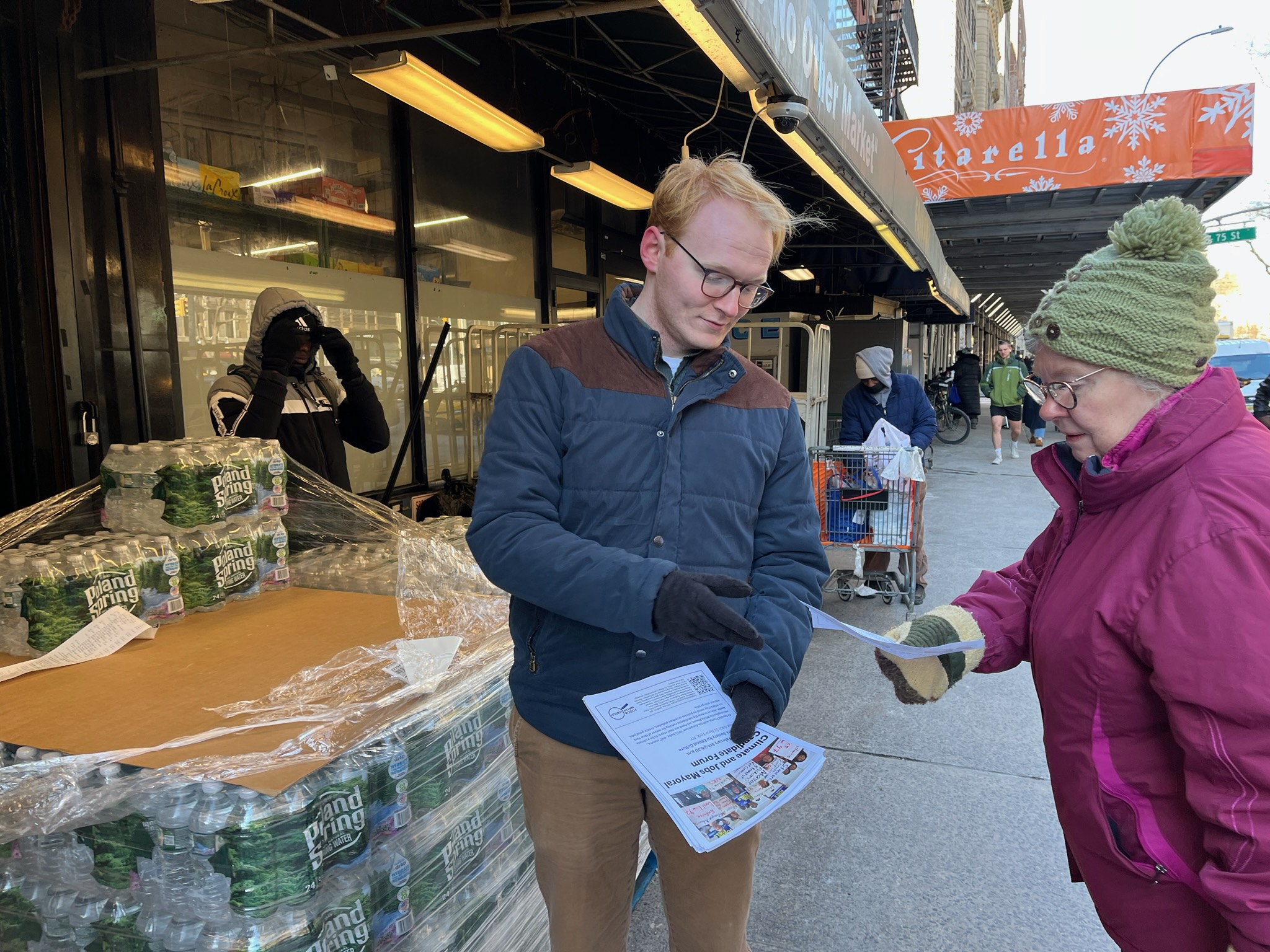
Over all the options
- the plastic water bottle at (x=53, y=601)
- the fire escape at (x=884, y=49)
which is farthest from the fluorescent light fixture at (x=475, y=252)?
the fire escape at (x=884, y=49)

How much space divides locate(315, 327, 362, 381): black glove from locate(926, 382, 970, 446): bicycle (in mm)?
16020

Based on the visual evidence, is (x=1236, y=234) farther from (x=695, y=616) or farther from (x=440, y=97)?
(x=695, y=616)

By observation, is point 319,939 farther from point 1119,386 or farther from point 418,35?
point 418,35

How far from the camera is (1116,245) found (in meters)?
1.45

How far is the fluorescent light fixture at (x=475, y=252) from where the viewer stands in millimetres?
6740

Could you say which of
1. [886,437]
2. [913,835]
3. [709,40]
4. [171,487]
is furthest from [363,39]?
[886,437]

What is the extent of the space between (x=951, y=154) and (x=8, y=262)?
456 inches

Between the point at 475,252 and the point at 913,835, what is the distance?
580cm

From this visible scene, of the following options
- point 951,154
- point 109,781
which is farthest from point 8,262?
point 951,154

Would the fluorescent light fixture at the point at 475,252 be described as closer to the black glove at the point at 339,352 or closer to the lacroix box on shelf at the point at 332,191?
the lacroix box on shelf at the point at 332,191

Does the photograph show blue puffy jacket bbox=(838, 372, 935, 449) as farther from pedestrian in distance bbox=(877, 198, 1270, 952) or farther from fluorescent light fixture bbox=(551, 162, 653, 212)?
pedestrian in distance bbox=(877, 198, 1270, 952)

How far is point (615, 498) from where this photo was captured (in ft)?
5.32

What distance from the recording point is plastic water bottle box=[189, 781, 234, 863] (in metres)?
1.47

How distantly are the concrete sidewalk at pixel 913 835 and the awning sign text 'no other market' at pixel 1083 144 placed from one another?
28.7ft
